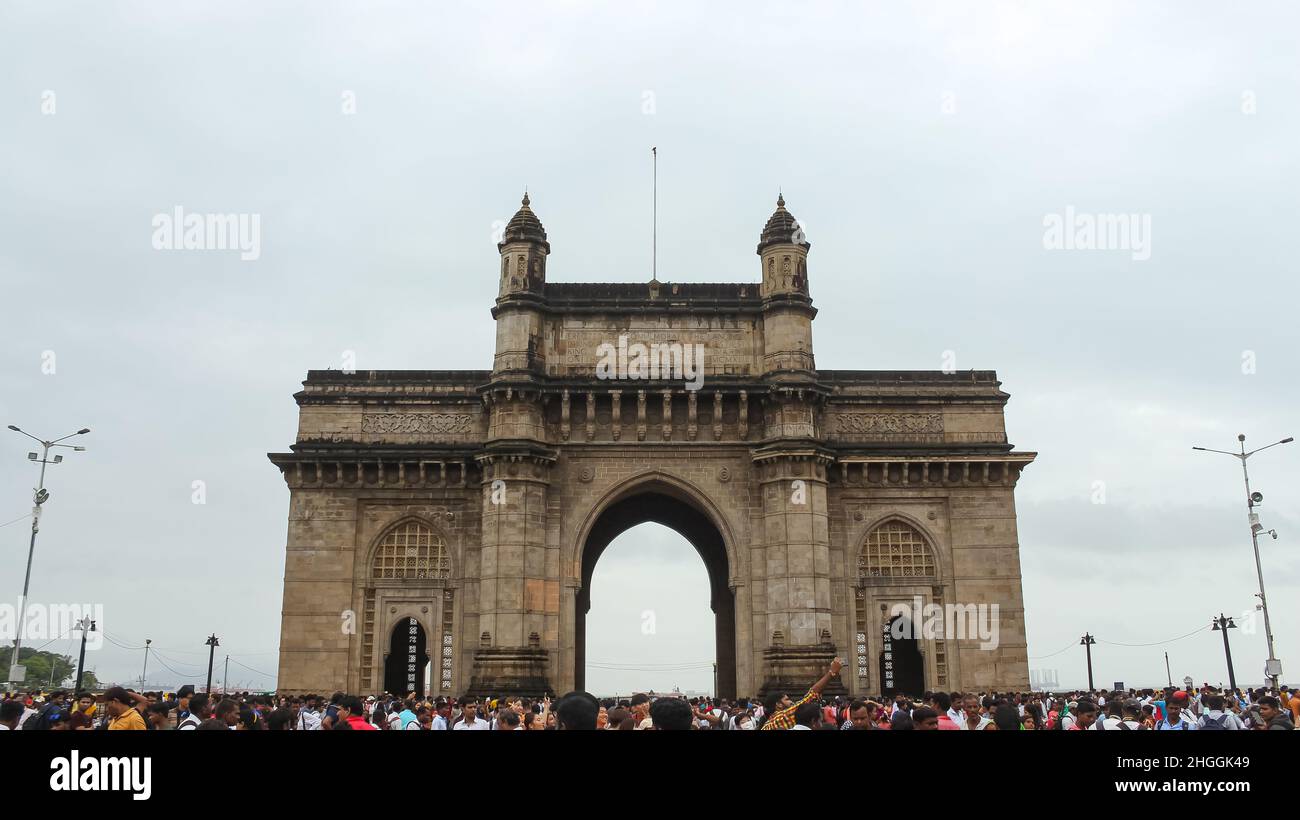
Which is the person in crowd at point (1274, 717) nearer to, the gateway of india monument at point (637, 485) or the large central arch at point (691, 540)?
the gateway of india monument at point (637, 485)

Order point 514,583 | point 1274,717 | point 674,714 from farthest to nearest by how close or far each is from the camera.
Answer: point 514,583
point 1274,717
point 674,714

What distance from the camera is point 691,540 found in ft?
129

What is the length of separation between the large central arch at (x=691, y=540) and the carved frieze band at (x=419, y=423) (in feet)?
21.3

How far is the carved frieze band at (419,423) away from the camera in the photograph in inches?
1309

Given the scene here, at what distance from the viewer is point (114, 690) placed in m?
9.71

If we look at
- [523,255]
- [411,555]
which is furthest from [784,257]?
[411,555]

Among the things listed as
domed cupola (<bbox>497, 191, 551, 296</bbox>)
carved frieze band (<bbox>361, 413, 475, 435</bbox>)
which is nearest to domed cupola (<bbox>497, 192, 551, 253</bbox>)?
domed cupola (<bbox>497, 191, 551, 296</bbox>)

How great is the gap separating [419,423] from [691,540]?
479 inches

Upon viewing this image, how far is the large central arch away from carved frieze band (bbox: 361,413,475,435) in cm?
649

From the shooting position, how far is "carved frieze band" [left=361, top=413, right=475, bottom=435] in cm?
3325

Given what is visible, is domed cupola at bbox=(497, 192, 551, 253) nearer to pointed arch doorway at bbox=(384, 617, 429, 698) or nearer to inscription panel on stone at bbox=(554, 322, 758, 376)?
inscription panel on stone at bbox=(554, 322, 758, 376)

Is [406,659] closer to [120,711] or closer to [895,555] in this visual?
[895,555]
